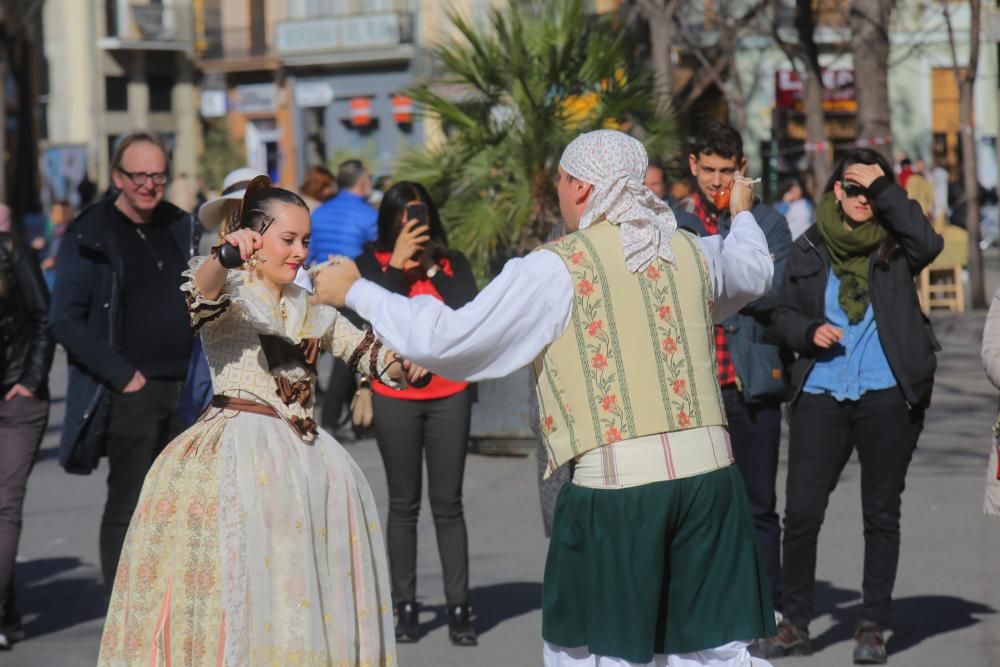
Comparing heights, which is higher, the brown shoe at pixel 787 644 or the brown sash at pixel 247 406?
the brown sash at pixel 247 406

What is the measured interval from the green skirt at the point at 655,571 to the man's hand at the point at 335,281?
763 mm

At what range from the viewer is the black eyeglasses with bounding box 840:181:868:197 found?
6164 millimetres

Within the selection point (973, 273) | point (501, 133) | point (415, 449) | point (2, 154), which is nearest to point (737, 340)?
point (415, 449)

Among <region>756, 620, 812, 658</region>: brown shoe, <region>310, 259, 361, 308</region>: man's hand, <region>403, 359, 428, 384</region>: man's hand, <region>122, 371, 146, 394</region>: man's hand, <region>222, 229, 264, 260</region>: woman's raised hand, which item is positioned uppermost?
<region>222, 229, 264, 260</region>: woman's raised hand

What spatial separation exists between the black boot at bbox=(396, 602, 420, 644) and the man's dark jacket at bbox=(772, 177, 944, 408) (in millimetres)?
1739

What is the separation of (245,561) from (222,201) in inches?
67.3

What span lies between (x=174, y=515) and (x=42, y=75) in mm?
48333

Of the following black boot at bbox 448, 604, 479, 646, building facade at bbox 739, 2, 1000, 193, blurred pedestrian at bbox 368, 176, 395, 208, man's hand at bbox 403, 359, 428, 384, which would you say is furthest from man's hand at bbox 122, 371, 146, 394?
building facade at bbox 739, 2, 1000, 193

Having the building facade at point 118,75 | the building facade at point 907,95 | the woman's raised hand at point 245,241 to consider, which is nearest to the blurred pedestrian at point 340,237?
the woman's raised hand at point 245,241

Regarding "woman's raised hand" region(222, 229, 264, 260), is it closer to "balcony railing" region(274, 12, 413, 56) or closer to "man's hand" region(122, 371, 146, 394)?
"man's hand" region(122, 371, 146, 394)

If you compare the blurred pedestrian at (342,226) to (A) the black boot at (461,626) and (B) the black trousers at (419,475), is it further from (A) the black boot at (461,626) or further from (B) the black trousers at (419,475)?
(A) the black boot at (461,626)

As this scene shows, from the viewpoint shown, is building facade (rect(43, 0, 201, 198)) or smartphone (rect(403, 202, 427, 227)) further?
building facade (rect(43, 0, 201, 198))

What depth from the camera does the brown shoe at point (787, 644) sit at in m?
6.36

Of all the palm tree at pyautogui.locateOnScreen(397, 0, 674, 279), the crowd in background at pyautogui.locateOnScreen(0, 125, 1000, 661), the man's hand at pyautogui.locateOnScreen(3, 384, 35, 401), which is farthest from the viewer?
the palm tree at pyautogui.locateOnScreen(397, 0, 674, 279)
